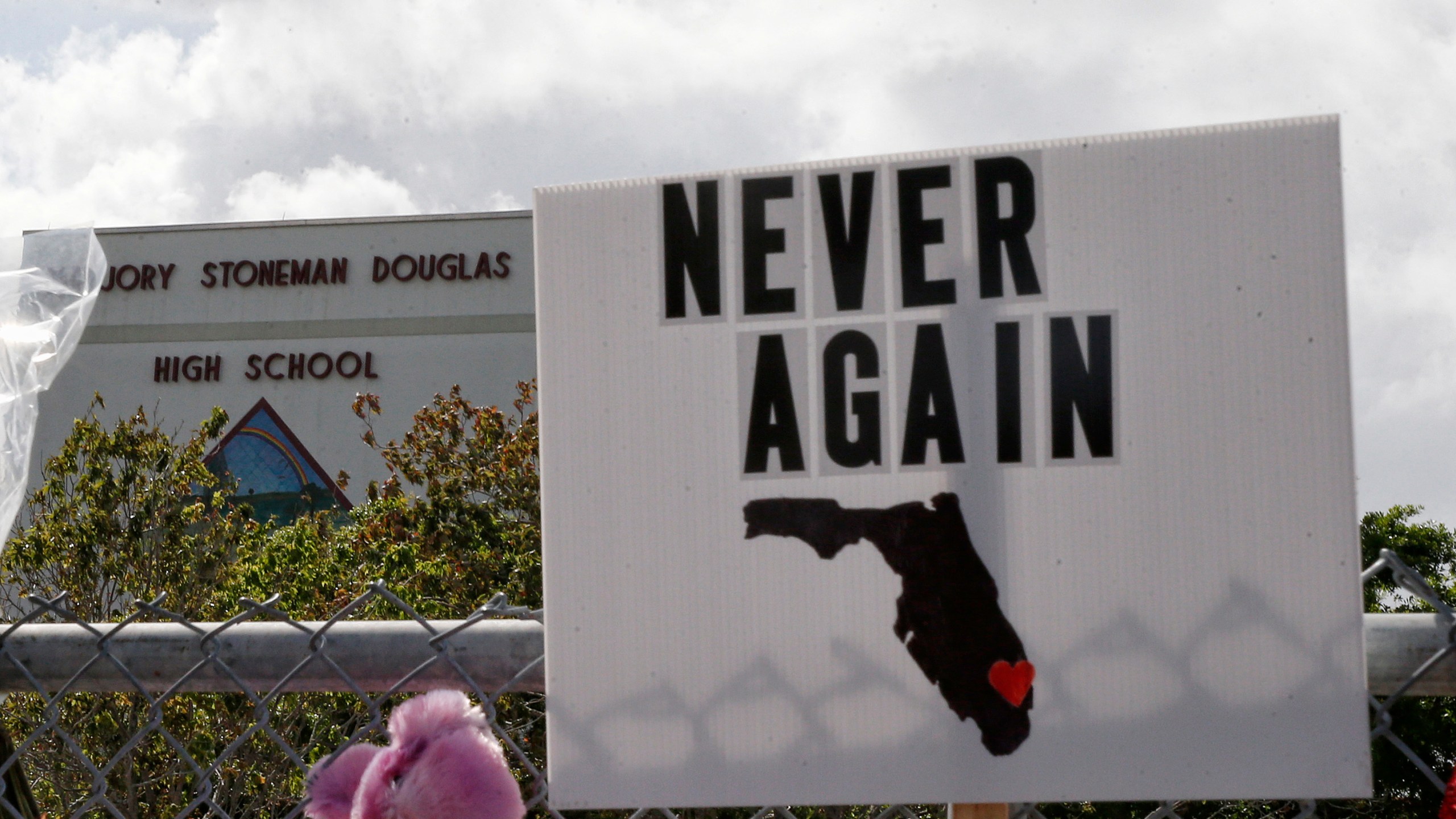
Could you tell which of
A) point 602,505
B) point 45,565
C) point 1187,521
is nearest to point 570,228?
point 602,505

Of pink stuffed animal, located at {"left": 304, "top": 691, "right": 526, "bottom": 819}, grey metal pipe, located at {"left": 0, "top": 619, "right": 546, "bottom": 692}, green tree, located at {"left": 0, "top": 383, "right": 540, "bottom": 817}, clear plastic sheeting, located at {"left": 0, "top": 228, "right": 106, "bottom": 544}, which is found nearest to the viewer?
pink stuffed animal, located at {"left": 304, "top": 691, "right": 526, "bottom": 819}

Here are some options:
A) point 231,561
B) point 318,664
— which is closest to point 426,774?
point 318,664

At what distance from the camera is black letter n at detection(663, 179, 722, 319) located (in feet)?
4.23

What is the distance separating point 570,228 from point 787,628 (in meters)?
0.45

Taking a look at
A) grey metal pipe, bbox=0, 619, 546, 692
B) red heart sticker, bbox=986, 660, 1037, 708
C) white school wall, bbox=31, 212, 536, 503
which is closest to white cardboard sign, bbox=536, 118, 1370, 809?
red heart sticker, bbox=986, 660, 1037, 708

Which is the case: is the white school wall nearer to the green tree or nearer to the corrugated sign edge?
the green tree

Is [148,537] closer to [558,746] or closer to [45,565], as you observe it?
[45,565]

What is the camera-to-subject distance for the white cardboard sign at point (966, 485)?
119 cm

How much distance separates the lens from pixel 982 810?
4.13 ft

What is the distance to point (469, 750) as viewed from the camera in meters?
1.18

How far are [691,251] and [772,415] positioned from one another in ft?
0.61

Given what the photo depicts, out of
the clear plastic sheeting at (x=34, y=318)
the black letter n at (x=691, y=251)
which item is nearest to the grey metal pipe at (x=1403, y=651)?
the black letter n at (x=691, y=251)

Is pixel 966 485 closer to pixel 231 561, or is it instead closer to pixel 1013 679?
pixel 1013 679

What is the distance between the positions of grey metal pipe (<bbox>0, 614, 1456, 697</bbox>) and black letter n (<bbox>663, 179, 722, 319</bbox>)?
1.25 feet
